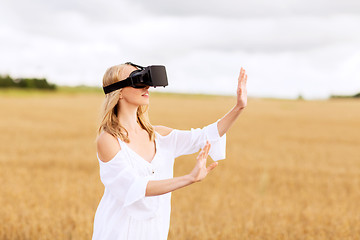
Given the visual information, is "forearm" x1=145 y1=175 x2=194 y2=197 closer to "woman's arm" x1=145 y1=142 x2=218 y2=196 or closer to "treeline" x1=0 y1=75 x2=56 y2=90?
"woman's arm" x1=145 y1=142 x2=218 y2=196

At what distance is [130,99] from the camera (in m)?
3.07

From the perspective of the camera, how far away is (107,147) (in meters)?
2.93

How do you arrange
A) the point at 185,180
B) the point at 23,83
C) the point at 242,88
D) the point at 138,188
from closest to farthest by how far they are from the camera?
the point at 185,180 < the point at 138,188 < the point at 242,88 < the point at 23,83

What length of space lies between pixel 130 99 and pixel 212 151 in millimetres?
786

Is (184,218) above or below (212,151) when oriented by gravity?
below

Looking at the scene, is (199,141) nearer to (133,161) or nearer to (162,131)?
(162,131)

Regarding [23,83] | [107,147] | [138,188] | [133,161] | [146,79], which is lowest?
[23,83]

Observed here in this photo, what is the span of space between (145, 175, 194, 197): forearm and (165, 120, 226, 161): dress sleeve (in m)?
0.67

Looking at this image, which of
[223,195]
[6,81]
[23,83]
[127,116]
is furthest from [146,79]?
[23,83]

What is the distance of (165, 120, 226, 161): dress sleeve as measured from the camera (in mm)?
3293

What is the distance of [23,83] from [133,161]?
65.3m

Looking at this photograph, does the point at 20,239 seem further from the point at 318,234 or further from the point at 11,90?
the point at 11,90

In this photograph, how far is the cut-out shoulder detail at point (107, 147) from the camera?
2920mm

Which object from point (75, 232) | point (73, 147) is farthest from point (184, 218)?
point (73, 147)
